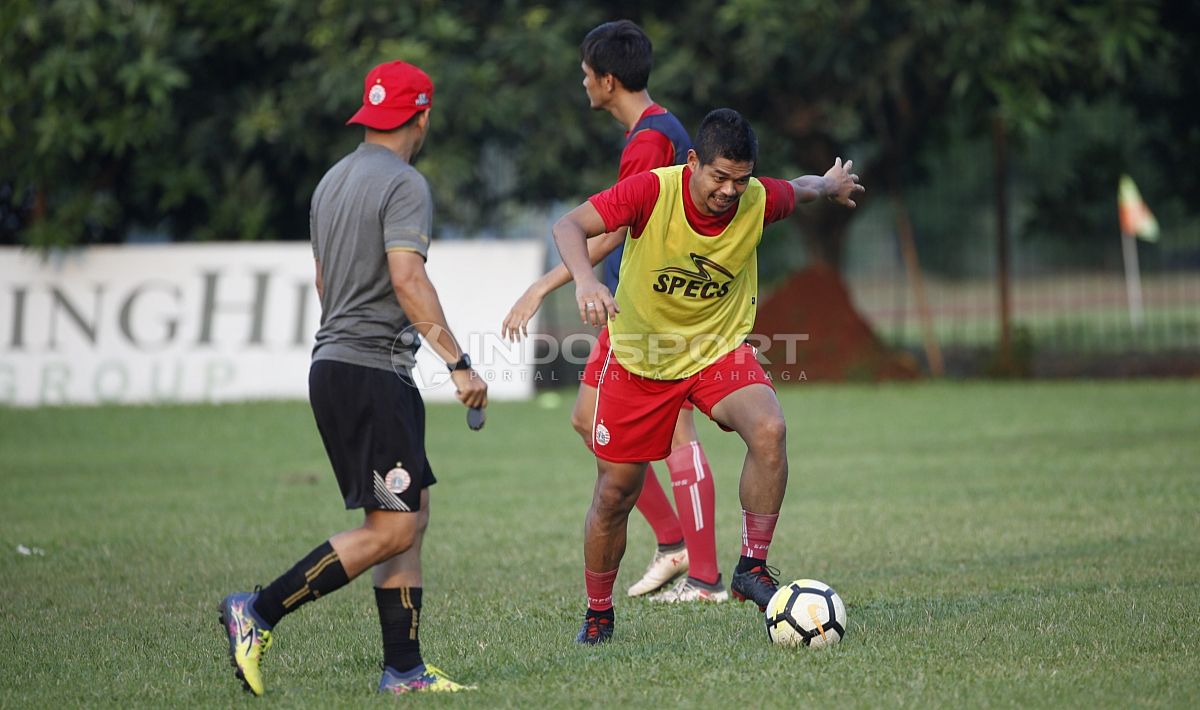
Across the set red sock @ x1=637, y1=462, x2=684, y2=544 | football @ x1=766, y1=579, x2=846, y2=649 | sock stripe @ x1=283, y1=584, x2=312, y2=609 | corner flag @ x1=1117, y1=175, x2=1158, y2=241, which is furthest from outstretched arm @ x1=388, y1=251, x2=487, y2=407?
corner flag @ x1=1117, y1=175, x2=1158, y2=241

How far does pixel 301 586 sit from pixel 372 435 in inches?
22.7

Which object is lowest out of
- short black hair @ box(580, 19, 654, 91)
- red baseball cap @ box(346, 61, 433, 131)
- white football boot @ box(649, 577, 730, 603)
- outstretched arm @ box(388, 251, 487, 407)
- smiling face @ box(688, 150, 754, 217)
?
white football boot @ box(649, 577, 730, 603)

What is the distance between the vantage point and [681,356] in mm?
6246

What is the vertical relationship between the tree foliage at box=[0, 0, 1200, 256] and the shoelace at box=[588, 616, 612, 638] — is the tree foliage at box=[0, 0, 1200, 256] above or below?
above

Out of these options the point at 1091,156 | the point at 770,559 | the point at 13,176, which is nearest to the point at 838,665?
the point at 770,559

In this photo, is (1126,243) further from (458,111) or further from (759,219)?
(759,219)

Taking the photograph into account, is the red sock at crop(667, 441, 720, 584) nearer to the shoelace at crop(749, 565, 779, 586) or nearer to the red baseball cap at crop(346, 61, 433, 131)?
the shoelace at crop(749, 565, 779, 586)

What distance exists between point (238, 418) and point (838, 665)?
11742 mm

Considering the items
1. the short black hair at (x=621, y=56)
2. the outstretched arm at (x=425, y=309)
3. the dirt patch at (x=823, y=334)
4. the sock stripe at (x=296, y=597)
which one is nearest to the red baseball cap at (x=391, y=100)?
the outstretched arm at (x=425, y=309)

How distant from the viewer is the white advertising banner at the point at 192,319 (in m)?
17.6

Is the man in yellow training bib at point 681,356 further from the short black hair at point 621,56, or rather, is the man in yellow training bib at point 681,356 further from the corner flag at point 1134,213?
the corner flag at point 1134,213

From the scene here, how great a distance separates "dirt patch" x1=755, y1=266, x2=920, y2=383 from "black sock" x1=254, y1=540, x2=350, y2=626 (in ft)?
47.0

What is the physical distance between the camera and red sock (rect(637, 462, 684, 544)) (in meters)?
7.42

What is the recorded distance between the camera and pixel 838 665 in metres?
5.48
